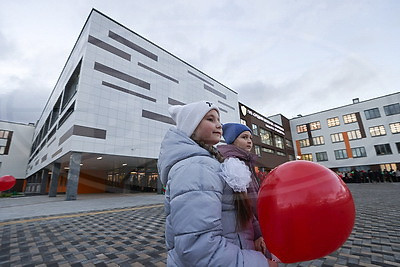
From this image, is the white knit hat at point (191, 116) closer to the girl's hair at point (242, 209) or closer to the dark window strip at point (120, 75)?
the girl's hair at point (242, 209)

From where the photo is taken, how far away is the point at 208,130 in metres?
1.39

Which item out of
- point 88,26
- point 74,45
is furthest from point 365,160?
point 74,45

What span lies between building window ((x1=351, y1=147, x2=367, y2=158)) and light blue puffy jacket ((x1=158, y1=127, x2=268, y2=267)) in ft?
132

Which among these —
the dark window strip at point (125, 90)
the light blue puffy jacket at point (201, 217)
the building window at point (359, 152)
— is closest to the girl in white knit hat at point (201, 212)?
the light blue puffy jacket at point (201, 217)

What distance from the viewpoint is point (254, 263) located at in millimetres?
863

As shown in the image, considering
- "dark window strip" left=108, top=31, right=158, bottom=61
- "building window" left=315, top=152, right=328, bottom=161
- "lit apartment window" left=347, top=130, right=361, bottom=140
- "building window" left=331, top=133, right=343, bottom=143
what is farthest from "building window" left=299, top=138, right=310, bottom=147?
"dark window strip" left=108, top=31, right=158, bottom=61

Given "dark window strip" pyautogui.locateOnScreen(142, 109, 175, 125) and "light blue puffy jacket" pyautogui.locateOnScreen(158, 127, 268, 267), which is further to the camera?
"dark window strip" pyautogui.locateOnScreen(142, 109, 175, 125)

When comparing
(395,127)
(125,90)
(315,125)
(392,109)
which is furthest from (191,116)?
(315,125)

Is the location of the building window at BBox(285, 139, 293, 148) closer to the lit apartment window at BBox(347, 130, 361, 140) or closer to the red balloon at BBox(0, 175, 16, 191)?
the lit apartment window at BBox(347, 130, 361, 140)

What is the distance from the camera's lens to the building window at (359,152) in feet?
99.7

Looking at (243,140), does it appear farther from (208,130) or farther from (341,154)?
(341,154)

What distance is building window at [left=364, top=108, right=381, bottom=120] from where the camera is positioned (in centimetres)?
3024

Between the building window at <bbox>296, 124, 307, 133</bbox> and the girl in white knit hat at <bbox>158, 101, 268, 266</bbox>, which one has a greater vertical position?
the building window at <bbox>296, 124, 307, 133</bbox>

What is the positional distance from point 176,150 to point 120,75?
743 inches
